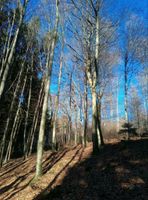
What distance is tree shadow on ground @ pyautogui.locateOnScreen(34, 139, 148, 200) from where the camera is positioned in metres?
7.86

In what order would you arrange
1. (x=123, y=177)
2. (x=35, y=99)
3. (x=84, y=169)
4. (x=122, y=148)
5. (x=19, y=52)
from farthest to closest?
(x=35, y=99), (x=19, y=52), (x=122, y=148), (x=84, y=169), (x=123, y=177)

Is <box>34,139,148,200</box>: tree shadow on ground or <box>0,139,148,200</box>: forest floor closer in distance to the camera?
<box>34,139,148,200</box>: tree shadow on ground

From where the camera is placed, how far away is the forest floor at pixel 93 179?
807 centimetres

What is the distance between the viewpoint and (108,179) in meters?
9.29

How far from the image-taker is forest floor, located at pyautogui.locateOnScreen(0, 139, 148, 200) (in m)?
8.07

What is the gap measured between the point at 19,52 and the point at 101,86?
823cm

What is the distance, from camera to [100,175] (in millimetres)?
9984

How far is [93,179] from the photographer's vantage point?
379 inches

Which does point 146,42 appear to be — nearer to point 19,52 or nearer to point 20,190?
point 19,52

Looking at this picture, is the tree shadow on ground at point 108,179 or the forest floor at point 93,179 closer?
the tree shadow on ground at point 108,179

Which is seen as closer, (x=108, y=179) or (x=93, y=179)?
(x=108, y=179)

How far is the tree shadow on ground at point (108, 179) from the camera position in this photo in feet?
25.8

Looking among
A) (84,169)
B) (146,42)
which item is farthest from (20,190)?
(146,42)

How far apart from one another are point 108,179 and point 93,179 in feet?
2.01
